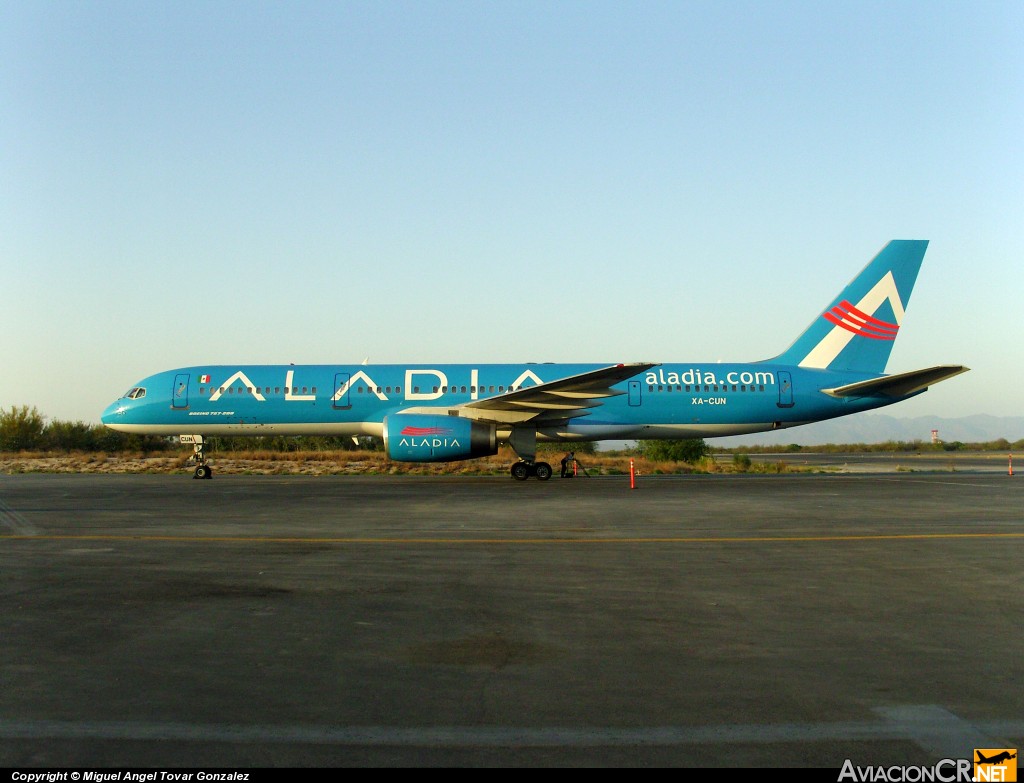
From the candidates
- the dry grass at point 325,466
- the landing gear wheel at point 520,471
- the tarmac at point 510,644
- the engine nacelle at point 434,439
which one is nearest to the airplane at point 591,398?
the landing gear wheel at point 520,471

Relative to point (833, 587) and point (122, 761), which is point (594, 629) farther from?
point (122, 761)

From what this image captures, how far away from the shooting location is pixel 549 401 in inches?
922

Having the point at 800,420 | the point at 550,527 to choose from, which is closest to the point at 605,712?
the point at 550,527

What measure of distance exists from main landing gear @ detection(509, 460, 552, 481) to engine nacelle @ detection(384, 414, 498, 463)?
6.42 ft

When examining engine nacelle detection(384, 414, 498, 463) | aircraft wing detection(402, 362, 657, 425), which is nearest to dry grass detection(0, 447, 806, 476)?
aircraft wing detection(402, 362, 657, 425)

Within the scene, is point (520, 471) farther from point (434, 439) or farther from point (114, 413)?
point (114, 413)

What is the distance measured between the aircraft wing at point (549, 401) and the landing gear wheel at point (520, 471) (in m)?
1.40

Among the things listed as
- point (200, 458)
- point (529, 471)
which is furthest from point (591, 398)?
point (200, 458)

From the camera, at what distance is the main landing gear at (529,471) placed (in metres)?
24.3

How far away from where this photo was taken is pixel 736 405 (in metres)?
26.1

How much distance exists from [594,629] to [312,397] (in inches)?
797

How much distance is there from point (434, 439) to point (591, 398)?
201 inches

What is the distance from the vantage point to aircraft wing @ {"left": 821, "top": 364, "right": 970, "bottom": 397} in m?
23.2

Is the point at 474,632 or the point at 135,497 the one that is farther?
the point at 135,497
